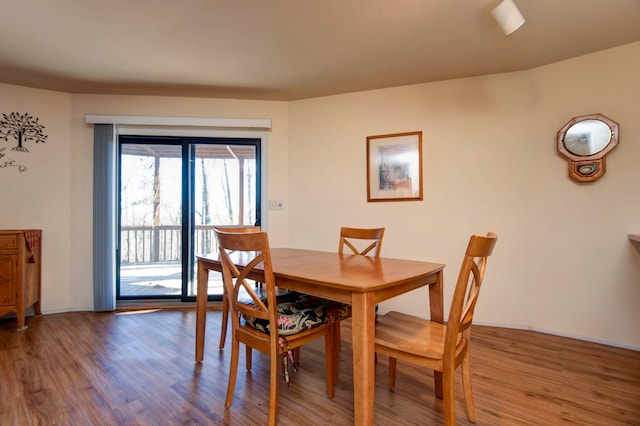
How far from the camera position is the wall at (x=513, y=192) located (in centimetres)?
233

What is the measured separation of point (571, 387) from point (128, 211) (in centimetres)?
397

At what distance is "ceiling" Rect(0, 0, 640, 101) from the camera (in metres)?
1.88

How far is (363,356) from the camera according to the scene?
1192 millimetres

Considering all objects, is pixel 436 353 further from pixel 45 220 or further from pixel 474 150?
pixel 45 220

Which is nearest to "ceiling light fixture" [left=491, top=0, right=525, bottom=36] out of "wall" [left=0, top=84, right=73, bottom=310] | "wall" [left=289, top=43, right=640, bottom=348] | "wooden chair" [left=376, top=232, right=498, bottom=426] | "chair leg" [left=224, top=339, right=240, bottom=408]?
"wall" [left=289, top=43, right=640, bottom=348]

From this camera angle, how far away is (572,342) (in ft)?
7.83

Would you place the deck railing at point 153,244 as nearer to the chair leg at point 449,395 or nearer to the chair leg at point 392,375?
the chair leg at point 392,375

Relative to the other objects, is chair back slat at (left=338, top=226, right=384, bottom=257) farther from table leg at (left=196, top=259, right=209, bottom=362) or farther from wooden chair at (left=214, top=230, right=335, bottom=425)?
table leg at (left=196, top=259, right=209, bottom=362)

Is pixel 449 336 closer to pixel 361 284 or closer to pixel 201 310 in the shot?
pixel 361 284

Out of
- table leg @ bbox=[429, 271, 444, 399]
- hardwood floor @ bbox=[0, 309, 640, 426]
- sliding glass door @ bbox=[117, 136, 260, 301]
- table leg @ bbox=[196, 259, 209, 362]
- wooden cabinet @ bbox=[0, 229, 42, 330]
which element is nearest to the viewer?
hardwood floor @ bbox=[0, 309, 640, 426]

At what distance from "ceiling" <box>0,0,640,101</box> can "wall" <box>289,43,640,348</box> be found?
214mm

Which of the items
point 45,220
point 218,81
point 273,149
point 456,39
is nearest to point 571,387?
point 456,39

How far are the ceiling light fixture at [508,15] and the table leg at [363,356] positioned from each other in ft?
5.72

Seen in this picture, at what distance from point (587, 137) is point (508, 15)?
130 centimetres
